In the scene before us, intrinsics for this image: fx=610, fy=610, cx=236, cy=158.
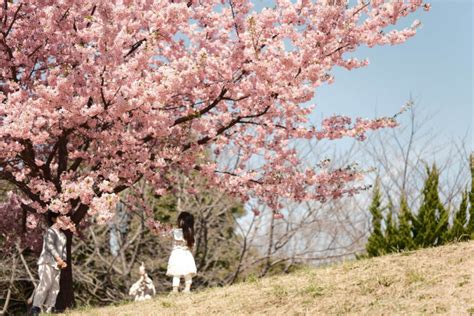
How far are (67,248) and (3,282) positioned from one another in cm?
736

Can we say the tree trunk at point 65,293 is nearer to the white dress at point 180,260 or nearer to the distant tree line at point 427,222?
the white dress at point 180,260

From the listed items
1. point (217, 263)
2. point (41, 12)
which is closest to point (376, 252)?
point (41, 12)

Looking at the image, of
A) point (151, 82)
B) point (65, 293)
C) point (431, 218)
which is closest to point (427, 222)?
point (431, 218)

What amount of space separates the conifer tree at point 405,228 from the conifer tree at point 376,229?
0.31m

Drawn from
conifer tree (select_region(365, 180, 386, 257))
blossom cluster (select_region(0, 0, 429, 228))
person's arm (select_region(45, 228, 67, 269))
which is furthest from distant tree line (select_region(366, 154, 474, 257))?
person's arm (select_region(45, 228, 67, 269))

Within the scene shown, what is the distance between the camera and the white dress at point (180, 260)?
448 inches

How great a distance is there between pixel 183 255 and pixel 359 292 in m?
4.63

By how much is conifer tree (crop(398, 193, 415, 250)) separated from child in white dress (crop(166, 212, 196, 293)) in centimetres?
379

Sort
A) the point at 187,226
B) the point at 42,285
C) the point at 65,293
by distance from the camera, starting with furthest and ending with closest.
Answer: the point at 65,293 → the point at 187,226 → the point at 42,285

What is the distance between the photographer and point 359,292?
7637 mm

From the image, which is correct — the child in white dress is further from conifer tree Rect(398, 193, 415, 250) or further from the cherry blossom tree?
conifer tree Rect(398, 193, 415, 250)

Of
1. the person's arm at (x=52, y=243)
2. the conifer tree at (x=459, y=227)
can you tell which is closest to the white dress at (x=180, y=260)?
the person's arm at (x=52, y=243)

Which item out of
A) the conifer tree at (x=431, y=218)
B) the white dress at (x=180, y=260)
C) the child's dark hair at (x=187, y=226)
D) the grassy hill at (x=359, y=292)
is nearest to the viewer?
the grassy hill at (x=359, y=292)

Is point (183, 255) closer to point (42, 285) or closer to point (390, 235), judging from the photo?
point (42, 285)
